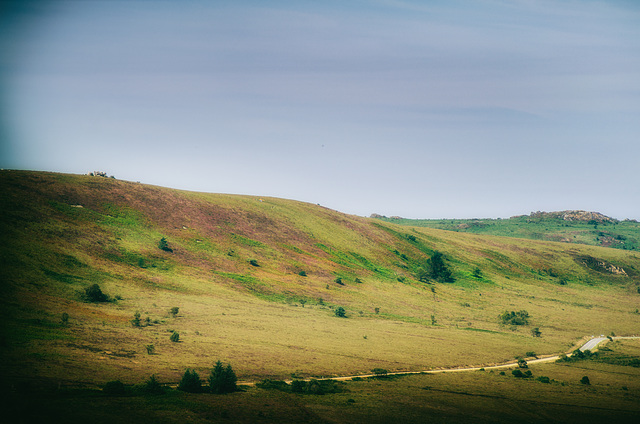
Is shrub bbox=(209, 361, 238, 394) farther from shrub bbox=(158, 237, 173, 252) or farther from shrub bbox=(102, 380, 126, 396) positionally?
shrub bbox=(158, 237, 173, 252)

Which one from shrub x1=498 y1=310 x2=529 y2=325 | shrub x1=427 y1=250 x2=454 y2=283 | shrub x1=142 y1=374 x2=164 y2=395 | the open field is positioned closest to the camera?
the open field

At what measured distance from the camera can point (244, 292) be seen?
66562 millimetres

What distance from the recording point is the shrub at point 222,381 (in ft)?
92.0

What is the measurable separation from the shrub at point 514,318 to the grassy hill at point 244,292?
2306mm

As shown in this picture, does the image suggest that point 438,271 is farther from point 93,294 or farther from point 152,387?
point 152,387

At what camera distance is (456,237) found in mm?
148000

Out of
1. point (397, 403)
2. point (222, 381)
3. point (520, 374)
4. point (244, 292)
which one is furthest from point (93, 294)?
point (520, 374)

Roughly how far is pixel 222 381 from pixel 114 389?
7144 millimetres

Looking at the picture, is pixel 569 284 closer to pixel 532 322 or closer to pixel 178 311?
pixel 532 322

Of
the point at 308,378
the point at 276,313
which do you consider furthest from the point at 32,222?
the point at 308,378

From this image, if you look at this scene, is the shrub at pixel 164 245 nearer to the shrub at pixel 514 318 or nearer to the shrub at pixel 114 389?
the shrub at pixel 114 389

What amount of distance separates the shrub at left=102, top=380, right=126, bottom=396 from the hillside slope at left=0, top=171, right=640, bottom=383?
9.91 feet

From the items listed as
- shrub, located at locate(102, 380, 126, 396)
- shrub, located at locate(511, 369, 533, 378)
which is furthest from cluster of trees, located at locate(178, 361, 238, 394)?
shrub, located at locate(511, 369, 533, 378)

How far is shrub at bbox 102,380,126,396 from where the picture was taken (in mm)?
24422
